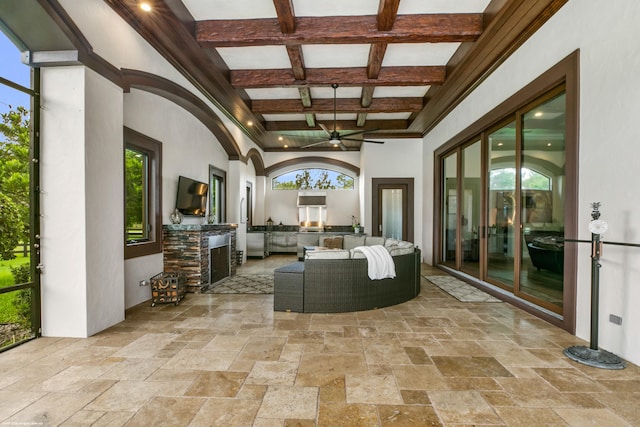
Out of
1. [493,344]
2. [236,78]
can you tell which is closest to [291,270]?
[493,344]

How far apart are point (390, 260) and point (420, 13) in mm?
3070

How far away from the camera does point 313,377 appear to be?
7.50 feet

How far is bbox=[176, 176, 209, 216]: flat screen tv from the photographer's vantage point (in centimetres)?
510

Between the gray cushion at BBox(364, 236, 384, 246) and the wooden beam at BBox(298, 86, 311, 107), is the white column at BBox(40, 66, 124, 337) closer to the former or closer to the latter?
the wooden beam at BBox(298, 86, 311, 107)

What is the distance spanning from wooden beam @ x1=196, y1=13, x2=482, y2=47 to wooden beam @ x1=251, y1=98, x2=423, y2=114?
8.49 feet

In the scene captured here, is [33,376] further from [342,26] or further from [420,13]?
[420,13]

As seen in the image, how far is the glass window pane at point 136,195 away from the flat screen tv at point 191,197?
2.14 ft

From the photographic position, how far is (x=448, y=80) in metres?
4.98

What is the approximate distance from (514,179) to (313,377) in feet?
12.9

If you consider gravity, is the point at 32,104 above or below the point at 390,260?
above

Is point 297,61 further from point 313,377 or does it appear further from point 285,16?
point 313,377

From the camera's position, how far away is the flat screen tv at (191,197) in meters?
5.10

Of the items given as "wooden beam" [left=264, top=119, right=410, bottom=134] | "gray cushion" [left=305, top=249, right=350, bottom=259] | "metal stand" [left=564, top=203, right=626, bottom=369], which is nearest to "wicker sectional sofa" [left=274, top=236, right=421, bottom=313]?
"gray cushion" [left=305, top=249, right=350, bottom=259]

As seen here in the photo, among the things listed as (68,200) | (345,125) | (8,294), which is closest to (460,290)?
(345,125)
